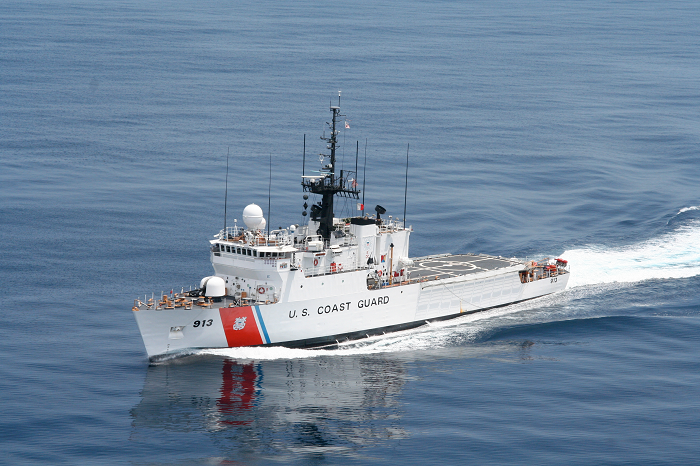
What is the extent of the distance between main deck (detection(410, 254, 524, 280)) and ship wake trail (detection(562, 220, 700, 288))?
6.43 metres

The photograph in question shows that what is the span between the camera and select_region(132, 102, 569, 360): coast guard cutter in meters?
48.7

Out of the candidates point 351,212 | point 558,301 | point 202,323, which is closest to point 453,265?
point 558,301

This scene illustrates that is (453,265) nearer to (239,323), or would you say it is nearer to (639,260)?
(639,260)

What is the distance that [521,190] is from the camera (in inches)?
3342

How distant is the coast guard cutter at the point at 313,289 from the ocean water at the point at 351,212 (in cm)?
123

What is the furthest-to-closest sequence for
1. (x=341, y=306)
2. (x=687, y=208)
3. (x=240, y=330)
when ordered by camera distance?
(x=687, y=208) < (x=341, y=306) < (x=240, y=330)

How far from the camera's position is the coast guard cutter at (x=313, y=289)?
48.7 metres

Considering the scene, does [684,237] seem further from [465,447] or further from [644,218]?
[465,447]

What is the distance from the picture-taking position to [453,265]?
62.0 meters

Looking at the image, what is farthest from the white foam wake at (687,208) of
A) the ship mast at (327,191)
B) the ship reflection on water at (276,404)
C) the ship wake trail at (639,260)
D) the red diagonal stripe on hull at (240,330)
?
the red diagonal stripe on hull at (240,330)

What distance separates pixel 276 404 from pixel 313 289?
973cm

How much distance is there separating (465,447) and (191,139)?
2551 inches

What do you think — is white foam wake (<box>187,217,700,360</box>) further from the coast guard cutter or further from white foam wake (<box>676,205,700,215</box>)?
white foam wake (<box>676,205,700,215</box>)

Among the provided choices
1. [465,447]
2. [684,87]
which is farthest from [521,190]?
[684,87]
